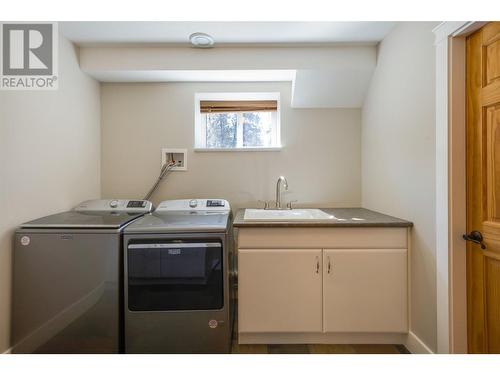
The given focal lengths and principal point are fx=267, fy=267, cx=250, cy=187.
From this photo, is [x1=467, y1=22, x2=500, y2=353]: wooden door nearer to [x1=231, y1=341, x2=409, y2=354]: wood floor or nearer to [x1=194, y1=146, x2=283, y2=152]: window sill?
[x1=231, y1=341, x2=409, y2=354]: wood floor

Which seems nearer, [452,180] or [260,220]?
[452,180]

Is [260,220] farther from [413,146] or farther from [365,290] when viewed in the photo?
[413,146]

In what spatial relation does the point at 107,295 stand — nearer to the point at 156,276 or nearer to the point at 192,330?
the point at 156,276

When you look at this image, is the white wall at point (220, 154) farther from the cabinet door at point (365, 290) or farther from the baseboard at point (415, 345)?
the baseboard at point (415, 345)

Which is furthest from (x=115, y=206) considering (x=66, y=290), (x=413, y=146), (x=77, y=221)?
(x=413, y=146)

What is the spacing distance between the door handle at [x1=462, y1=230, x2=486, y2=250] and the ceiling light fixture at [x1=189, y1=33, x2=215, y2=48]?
2065 mm

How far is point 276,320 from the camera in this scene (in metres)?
1.76

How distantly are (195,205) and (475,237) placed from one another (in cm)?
183

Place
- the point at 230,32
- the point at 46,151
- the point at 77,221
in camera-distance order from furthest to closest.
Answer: the point at 230,32 → the point at 46,151 → the point at 77,221

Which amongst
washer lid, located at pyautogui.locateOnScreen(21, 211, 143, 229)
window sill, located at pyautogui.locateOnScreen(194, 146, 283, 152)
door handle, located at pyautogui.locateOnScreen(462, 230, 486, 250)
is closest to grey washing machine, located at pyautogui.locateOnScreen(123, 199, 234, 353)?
washer lid, located at pyautogui.locateOnScreen(21, 211, 143, 229)

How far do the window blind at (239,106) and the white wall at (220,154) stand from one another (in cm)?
12

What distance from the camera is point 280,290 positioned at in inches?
69.4

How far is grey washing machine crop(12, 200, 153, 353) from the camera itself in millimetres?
1574

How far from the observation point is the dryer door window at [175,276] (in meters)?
1.60
